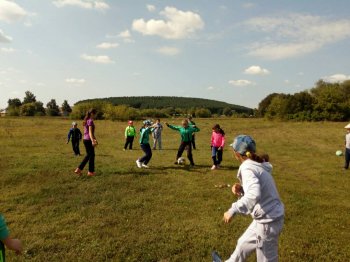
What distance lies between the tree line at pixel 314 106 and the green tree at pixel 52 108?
77254 millimetres

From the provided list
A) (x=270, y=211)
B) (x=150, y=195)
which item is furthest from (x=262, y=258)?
(x=150, y=195)

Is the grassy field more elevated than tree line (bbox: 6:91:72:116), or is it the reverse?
tree line (bbox: 6:91:72:116)

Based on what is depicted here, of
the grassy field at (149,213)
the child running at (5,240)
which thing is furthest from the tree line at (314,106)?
the child running at (5,240)

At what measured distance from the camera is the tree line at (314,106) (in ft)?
214

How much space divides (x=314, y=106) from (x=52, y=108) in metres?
94.1

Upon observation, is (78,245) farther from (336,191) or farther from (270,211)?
(336,191)

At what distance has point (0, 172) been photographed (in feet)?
44.5

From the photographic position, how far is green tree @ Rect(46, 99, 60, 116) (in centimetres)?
11662

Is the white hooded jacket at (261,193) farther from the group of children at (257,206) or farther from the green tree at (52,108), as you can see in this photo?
the green tree at (52,108)

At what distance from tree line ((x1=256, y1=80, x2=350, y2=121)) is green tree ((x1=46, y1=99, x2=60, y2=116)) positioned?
77254mm

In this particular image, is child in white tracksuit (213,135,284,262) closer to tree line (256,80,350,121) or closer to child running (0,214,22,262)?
child running (0,214,22,262)

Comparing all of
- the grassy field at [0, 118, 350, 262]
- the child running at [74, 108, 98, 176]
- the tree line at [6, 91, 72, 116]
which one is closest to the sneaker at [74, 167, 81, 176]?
the child running at [74, 108, 98, 176]

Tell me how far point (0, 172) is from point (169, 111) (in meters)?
99.3

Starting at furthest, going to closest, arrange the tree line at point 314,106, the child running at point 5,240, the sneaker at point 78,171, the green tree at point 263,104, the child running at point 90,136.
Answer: the green tree at point 263,104
the tree line at point 314,106
the sneaker at point 78,171
the child running at point 90,136
the child running at point 5,240
